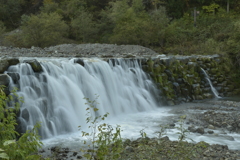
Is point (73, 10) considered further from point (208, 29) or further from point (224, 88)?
point (224, 88)

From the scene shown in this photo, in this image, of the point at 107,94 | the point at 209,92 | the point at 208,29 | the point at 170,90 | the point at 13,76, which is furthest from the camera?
the point at 208,29

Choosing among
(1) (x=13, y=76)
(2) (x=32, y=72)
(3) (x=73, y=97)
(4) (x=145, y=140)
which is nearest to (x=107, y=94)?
(3) (x=73, y=97)

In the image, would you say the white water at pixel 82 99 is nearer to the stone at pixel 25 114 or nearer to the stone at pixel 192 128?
the stone at pixel 25 114

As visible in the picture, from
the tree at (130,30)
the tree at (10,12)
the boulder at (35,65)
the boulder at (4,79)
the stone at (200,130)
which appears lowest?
the stone at (200,130)

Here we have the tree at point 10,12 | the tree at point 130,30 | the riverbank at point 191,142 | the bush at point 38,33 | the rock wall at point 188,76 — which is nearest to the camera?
the riverbank at point 191,142

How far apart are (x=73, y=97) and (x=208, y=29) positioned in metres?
18.0

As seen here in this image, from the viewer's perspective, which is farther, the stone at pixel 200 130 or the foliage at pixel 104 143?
the stone at pixel 200 130

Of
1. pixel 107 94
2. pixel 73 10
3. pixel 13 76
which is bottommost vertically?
pixel 107 94

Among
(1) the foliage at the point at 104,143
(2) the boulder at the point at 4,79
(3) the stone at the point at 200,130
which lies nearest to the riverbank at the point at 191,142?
(3) the stone at the point at 200,130

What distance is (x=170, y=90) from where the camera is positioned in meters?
12.3

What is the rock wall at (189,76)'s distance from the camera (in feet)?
40.4

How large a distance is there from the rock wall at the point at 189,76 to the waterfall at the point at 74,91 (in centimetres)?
72

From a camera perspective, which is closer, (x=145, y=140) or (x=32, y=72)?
(x=145, y=140)

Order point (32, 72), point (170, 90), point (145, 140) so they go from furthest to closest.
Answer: point (170, 90) → point (32, 72) → point (145, 140)
